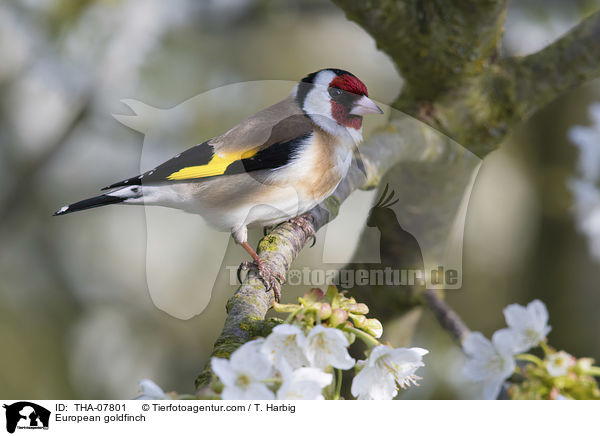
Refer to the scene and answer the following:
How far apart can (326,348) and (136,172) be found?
339 mm

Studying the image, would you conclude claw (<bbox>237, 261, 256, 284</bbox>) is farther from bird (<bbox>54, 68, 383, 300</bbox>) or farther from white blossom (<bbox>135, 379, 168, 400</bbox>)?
white blossom (<bbox>135, 379, 168, 400</bbox>)

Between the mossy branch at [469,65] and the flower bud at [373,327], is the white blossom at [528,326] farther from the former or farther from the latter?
the mossy branch at [469,65]

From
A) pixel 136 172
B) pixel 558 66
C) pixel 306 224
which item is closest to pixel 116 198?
pixel 136 172

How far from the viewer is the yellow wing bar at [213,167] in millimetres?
537

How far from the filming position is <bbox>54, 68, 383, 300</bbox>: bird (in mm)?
548

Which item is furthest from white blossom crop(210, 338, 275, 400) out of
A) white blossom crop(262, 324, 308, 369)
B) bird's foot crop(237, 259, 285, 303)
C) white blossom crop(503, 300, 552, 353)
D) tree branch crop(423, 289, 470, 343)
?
tree branch crop(423, 289, 470, 343)

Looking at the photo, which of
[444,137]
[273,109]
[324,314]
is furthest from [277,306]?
[444,137]

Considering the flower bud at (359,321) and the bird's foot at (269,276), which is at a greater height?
the bird's foot at (269,276)

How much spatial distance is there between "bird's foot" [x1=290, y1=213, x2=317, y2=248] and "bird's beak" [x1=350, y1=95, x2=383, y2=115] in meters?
0.12

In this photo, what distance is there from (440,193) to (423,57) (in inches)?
7.1

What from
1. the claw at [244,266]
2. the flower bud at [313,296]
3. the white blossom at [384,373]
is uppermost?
the claw at [244,266]

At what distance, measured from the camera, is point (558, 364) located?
15.6 inches

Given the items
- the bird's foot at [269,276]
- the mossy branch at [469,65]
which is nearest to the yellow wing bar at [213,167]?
the bird's foot at [269,276]

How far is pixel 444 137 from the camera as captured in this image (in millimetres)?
724
